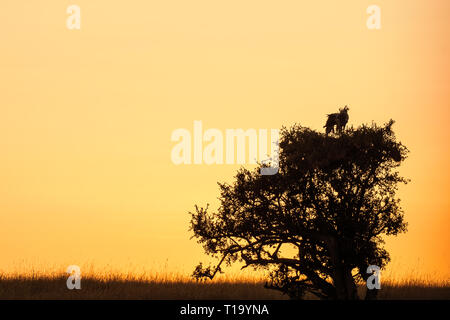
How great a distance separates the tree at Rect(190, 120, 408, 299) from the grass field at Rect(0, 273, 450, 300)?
5.10m

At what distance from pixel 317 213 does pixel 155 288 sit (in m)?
11.2

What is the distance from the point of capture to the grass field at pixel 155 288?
1387 inches

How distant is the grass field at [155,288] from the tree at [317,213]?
5097 millimetres

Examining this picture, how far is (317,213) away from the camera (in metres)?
29.8

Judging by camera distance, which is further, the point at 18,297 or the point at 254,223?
the point at 18,297

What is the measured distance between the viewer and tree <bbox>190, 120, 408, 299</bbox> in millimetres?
29469

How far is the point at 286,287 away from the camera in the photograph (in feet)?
100

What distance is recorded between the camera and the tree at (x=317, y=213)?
29.5 m

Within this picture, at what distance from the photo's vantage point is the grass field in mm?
35219

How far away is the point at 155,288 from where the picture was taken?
3666 cm
